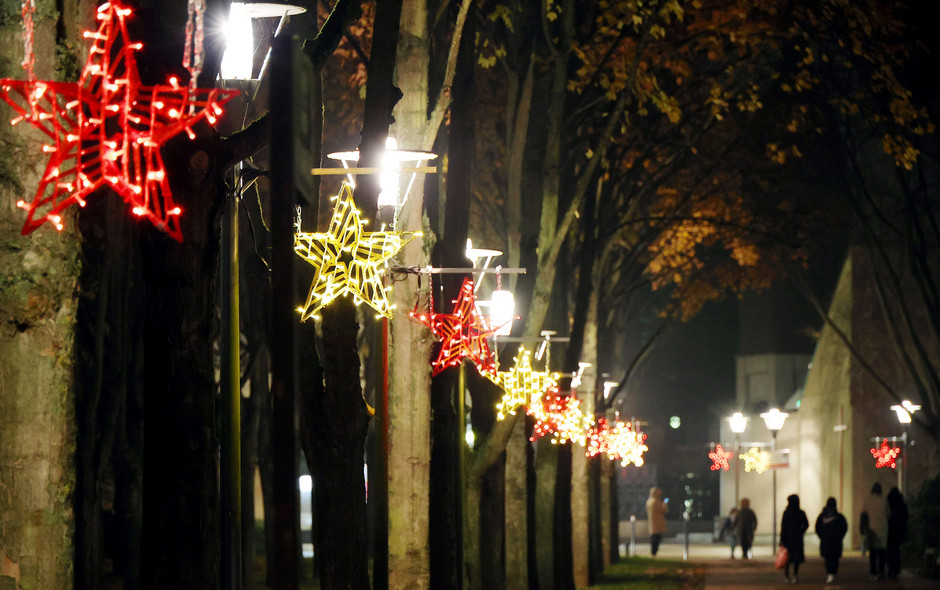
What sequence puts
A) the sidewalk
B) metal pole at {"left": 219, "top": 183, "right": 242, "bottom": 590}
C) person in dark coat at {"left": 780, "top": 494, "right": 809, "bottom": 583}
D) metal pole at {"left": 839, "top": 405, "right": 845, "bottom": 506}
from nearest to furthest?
1. metal pole at {"left": 219, "top": 183, "right": 242, "bottom": 590}
2. the sidewalk
3. person in dark coat at {"left": 780, "top": 494, "right": 809, "bottom": 583}
4. metal pole at {"left": 839, "top": 405, "right": 845, "bottom": 506}

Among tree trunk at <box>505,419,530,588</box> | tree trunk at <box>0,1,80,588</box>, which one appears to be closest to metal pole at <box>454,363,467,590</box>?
tree trunk at <box>505,419,530,588</box>

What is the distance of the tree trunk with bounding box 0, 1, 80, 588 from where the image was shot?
20.0 ft

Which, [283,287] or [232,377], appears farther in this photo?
[232,377]

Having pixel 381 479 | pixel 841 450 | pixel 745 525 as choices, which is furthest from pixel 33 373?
pixel 841 450

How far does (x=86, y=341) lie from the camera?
16.8 meters

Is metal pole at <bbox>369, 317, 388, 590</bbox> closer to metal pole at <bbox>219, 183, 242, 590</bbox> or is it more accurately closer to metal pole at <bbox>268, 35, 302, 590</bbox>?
metal pole at <bbox>219, 183, 242, 590</bbox>

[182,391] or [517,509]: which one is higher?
[182,391]

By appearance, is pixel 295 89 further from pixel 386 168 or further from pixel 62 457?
pixel 386 168

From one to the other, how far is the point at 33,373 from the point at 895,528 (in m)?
23.7

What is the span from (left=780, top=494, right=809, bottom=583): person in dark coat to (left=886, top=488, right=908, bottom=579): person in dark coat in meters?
1.71

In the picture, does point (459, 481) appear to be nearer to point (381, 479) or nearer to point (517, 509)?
A: point (381, 479)

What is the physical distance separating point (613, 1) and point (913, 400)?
30.7m

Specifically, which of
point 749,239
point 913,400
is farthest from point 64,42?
point 913,400

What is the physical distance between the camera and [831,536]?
26.6 metres
